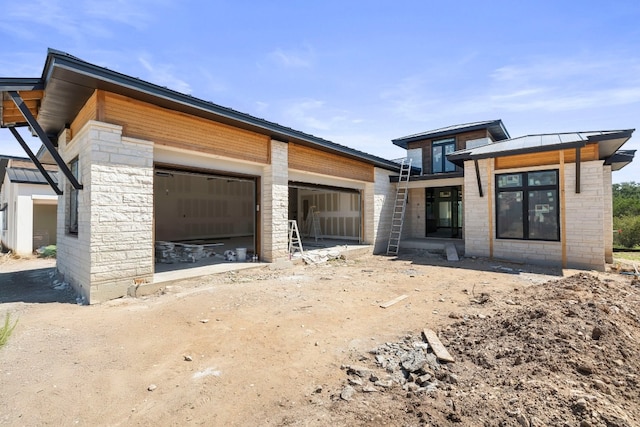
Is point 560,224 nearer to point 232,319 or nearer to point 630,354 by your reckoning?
point 630,354

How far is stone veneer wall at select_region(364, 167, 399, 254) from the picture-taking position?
13820mm

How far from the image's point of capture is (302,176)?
436 inches

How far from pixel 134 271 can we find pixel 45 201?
11.9 metres

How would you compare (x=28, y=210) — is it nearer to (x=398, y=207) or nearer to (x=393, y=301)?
(x=393, y=301)

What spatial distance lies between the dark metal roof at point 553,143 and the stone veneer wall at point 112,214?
10687mm

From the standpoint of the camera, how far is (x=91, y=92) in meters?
6.30

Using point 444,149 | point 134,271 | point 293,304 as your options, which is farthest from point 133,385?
point 444,149

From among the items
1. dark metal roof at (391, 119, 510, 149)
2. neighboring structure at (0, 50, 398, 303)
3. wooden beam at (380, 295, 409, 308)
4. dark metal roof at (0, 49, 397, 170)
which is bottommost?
wooden beam at (380, 295, 409, 308)

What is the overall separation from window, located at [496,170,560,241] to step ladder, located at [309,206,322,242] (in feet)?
31.1

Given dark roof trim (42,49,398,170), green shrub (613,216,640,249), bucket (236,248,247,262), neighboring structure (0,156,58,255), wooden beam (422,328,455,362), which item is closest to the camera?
wooden beam (422,328,455,362)

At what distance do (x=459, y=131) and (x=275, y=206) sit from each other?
456 inches

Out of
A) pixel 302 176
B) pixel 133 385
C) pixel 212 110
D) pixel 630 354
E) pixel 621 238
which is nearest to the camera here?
pixel 133 385

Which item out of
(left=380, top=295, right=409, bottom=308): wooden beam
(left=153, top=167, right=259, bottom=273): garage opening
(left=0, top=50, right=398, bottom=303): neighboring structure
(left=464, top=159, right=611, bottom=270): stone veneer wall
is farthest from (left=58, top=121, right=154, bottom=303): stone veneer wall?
(left=464, top=159, right=611, bottom=270): stone veneer wall

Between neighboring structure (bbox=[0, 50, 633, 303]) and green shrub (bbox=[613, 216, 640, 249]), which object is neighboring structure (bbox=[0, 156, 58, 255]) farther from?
green shrub (bbox=[613, 216, 640, 249])
